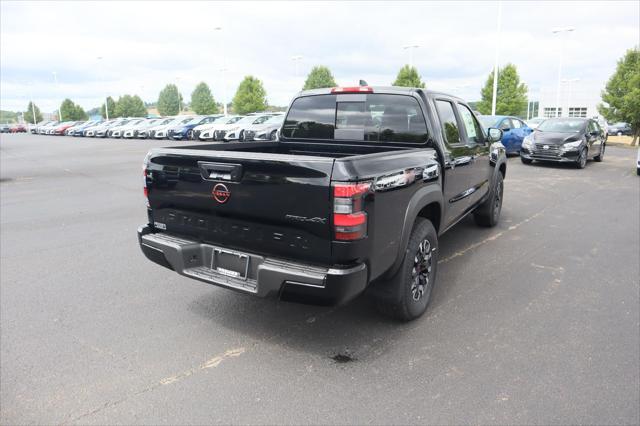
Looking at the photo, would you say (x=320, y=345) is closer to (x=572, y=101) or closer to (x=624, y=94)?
(x=624, y=94)

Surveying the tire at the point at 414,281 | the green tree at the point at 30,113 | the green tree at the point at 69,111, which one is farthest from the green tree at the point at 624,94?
the green tree at the point at 30,113

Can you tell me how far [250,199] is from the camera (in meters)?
3.11

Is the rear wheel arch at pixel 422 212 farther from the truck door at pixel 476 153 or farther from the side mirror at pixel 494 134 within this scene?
the side mirror at pixel 494 134

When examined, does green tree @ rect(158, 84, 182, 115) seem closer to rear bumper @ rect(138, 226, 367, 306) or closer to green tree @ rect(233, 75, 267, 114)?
green tree @ rect(233, 75, 267, 114)

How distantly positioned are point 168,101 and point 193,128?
3613 inches

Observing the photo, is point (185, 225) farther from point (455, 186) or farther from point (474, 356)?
point (455, 186)

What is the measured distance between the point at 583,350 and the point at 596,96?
9684 centimetres

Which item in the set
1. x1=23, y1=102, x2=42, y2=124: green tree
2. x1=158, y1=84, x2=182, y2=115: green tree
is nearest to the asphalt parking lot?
x1=23, y1=102, x2=42, y2=124: green tree

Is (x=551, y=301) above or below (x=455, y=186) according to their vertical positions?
below

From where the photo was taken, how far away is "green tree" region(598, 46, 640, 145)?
87.8 ft

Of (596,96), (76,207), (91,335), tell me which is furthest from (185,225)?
(596,96)

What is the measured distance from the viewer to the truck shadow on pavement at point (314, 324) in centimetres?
345

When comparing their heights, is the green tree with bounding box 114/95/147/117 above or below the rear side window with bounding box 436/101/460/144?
above

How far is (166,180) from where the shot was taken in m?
3.62
